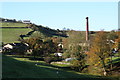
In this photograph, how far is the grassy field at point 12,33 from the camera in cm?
10379

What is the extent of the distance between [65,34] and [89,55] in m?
87.3

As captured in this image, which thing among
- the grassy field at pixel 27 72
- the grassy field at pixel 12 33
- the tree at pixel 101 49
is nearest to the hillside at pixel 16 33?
the grassy field at pixel 12 33

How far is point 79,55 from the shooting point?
47.4m

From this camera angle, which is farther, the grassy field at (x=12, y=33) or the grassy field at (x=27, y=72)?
the grassy field at (x=12, y=33)

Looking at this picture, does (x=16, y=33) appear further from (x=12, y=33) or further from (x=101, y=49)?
(x=101, y=49)

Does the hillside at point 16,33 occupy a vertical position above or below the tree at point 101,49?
above

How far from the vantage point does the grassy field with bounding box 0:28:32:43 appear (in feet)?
341

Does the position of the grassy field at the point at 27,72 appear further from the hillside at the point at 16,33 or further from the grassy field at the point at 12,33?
the grassy field at the point at 12,33

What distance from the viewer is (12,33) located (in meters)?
111

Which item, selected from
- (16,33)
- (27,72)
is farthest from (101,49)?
(16,33)

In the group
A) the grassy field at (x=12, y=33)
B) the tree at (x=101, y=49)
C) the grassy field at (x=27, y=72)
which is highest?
the grassy field at (x=12, y=33)

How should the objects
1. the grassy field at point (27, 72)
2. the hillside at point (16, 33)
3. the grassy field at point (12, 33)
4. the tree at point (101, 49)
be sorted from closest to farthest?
the grassy field at point (27, 72) → the tree at point (101, 49) → the grassy field at point (12, 33) → the hillside at point (16, 33)

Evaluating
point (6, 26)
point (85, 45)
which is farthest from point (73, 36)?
point (6, 26)

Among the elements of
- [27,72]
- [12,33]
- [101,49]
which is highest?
[12,33]
